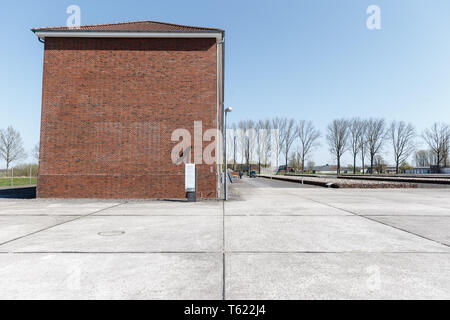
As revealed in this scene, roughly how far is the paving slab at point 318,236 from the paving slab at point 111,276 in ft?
4.20

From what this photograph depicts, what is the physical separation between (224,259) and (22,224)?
645 cm

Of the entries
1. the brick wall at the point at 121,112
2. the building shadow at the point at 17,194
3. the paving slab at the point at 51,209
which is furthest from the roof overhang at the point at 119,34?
the building shadow at the point at 17,194

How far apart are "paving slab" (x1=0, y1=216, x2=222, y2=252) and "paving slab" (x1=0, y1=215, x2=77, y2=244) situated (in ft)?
1.50

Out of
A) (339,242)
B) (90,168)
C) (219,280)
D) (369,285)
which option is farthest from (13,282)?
(90,168)

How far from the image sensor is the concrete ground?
327 cm

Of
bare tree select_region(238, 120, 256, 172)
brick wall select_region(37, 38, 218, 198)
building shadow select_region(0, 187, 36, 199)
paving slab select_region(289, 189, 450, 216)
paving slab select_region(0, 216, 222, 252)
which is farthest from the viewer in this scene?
bare tree select_region(238, 120, 256, 172)

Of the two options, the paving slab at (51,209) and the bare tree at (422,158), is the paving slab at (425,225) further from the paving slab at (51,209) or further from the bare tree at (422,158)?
the bare tree at (422,158)

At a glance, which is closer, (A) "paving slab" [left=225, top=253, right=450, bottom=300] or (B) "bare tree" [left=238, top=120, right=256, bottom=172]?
(A) "paving slab" [left=225, top=253, right=450, bottom=300]


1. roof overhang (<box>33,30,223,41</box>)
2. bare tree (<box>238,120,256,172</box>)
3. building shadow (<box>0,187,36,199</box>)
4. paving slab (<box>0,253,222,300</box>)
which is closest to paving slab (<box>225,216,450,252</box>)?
paving slab (<box>0,253,222,300</box>)

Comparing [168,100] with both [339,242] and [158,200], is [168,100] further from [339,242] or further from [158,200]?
[339,242]

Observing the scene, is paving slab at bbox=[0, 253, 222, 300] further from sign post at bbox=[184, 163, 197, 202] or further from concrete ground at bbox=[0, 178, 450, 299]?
sign post at bbox=[184, 163, 197, 202]

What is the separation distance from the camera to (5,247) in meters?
5.14

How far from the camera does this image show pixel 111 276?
3697 mm
